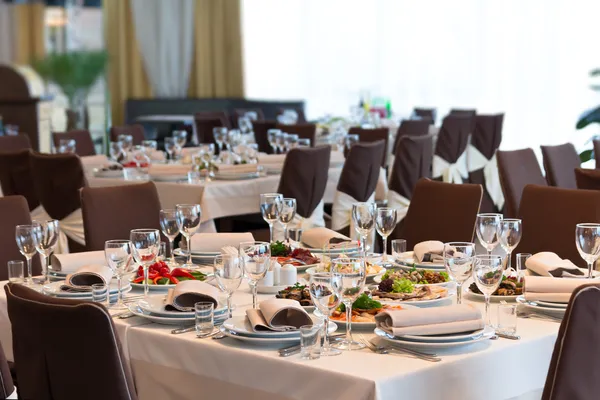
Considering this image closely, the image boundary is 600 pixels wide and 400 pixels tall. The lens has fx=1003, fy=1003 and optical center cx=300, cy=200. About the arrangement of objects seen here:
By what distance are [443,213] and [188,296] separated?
160 cm

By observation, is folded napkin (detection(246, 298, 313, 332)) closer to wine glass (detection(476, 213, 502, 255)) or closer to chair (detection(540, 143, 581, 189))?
wine glass (detection(476, 213, 502, 255))

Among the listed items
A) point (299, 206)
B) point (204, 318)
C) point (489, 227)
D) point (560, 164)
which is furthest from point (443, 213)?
point (560, 164)

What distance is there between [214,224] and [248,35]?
825cm

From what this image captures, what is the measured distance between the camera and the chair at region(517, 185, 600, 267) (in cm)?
347

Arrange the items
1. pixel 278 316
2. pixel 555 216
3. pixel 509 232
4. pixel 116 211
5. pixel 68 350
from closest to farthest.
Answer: pixel 68 350 < pixel 278 316 < pixel 509 232 < pixel 555 216 < pixel 116 211

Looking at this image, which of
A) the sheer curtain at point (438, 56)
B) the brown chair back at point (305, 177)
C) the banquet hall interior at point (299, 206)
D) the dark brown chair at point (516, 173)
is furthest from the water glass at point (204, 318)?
the sheer curtain at point (438, 56)

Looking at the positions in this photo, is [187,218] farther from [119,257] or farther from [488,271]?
[488,271]

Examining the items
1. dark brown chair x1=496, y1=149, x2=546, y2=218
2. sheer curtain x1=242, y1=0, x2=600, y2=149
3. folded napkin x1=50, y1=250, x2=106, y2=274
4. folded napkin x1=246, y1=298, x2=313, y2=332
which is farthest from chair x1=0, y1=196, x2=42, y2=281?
sheer curtain x1=242, y1=0, x2=600, y2=149

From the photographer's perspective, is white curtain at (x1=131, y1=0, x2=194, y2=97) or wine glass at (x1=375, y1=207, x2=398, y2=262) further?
white curtain at (x1=131, y1=0, x2=194, y2=97)

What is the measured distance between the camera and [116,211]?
3.78 metres

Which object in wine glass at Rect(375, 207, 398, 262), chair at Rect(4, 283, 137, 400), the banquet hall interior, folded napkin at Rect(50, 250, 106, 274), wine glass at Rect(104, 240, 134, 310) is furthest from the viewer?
wine glass at Rect(375, 207, 398, 262)

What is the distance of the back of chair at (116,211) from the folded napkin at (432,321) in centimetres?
175

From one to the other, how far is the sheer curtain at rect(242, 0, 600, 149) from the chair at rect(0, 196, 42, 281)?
23.1 feet

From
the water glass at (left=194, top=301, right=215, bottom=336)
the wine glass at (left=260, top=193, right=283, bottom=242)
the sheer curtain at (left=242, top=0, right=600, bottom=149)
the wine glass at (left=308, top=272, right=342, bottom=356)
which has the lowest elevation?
the water glass at (left=194, top=301, right=215, bottom=336)
